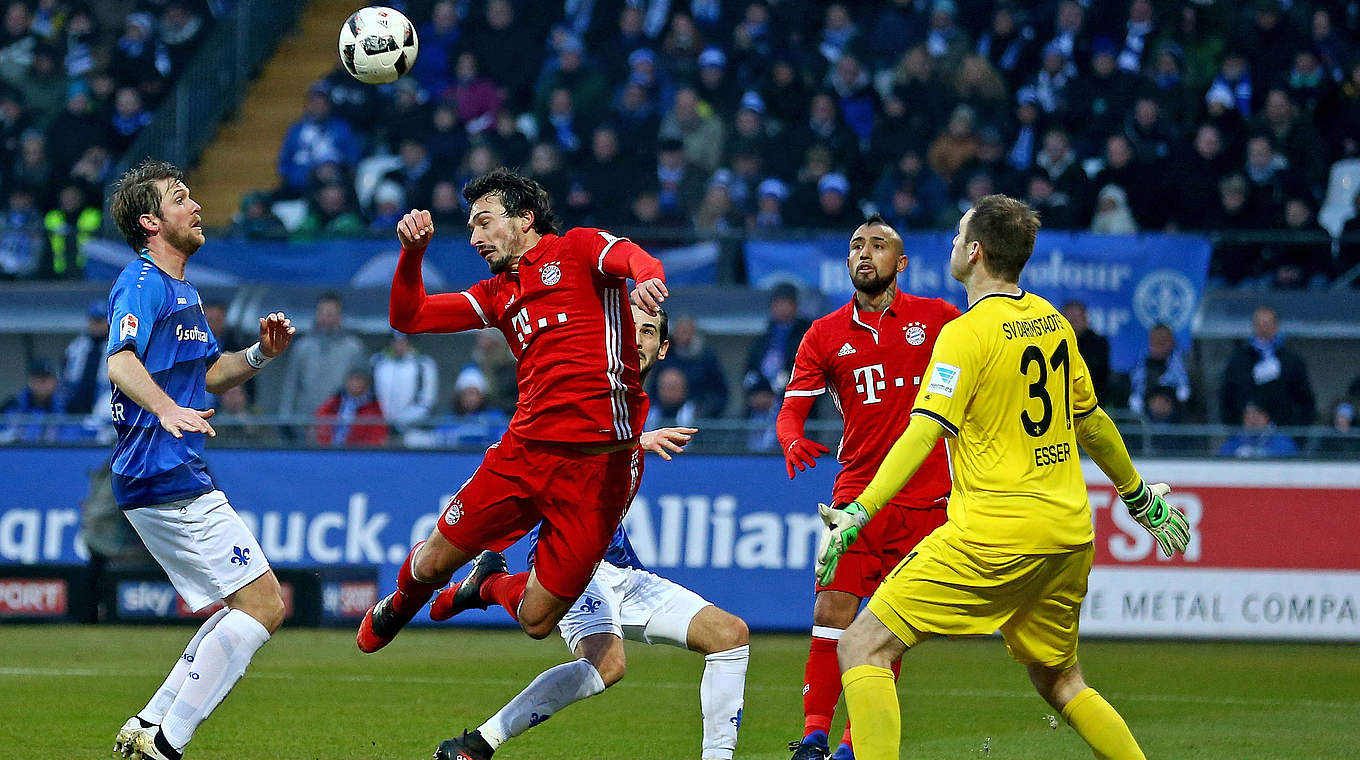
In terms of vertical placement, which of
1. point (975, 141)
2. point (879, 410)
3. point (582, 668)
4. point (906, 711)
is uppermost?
point (975, 141)

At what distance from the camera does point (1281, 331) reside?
15562 millimetres

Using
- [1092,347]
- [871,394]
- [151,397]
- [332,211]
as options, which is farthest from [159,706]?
[332,211]

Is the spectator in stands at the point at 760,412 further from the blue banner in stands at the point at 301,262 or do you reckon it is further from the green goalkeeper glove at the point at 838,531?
the green goalkeeper glove at the point at 838,531

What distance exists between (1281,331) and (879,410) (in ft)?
30.0

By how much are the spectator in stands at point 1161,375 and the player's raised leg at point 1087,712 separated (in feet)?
29.9

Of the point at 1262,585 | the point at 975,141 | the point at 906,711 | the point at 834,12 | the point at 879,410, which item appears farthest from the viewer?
the point at 834,12

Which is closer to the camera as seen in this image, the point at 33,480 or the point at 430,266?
the point at 33,480

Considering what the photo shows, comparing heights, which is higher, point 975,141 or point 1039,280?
point 975,141

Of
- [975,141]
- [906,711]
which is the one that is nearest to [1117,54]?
[975,141]

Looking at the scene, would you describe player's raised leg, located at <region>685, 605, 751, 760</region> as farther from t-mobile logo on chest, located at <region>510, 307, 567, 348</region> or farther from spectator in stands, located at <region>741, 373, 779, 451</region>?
spectator in stands, located at <region>741, 373, 779, 451</region>

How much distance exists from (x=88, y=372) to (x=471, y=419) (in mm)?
4421

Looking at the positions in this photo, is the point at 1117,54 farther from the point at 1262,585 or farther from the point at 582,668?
the point at 582,668

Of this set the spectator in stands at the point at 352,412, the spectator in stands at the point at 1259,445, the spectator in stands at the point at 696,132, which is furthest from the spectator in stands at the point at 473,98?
the spectator in stands at the point at 1259,445

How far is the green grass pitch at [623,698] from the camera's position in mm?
8047
